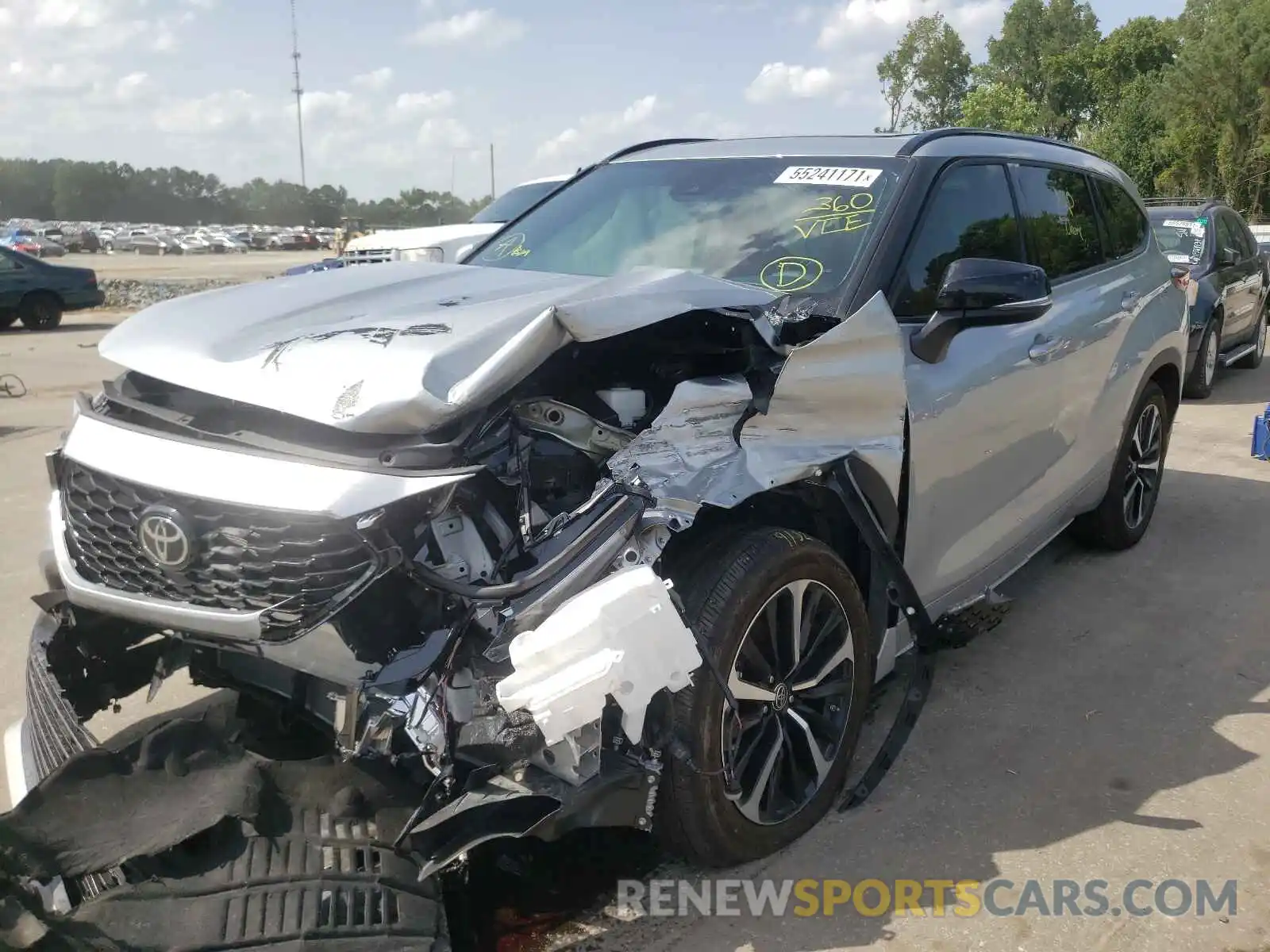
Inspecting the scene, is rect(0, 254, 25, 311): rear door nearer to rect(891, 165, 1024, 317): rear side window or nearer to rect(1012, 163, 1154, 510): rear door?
rect(1012, 163, 1154, 510): rear door

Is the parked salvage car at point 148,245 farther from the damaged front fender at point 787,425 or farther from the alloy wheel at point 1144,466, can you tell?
the damaged front fender at point 787,425

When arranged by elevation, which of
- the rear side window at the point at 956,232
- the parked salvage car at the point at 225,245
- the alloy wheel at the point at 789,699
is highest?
the parked salvage car at the point at 225,245

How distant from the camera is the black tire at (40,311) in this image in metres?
17.9

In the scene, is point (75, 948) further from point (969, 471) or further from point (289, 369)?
point (969, 471)

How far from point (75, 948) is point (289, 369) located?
4.18ft

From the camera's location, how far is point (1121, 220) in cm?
511

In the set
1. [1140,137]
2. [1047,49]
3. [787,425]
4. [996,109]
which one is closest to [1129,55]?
[1047,49]

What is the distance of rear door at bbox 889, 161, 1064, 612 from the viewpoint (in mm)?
3271

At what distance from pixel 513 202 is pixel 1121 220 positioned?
8.62 meters

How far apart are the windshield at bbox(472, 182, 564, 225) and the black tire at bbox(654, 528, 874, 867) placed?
9.89 meters

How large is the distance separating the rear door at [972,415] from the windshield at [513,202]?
8.83 meters

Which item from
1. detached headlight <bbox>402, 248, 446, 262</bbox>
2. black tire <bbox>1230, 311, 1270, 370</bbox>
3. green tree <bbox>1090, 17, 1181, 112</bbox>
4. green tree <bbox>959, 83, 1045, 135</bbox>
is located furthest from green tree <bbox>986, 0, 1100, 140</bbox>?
detached headlight <bbox>402, 248, 446, 262</bbox>

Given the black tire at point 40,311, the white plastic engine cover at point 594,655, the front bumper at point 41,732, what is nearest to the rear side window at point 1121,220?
the white plastic engine cover at point 594,655

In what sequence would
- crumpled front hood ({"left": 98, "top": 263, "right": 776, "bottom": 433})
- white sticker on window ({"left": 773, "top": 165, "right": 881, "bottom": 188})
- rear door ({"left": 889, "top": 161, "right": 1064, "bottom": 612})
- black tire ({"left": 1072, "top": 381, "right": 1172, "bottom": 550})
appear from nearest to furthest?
1. crumpled front hood ({"left": 98, "top": 263, "right": 776, "bottom": 433})
2. rear door ({"left": 889, "top": 161, "right": 1064, "bottom": 612})
3. white sticker on window ({"left": 773, "top": 165, "right": 881, "bottom": 188})
4. black tire ({"left": 1072, "top": 381, "right": 1172, "bottom": 550})
